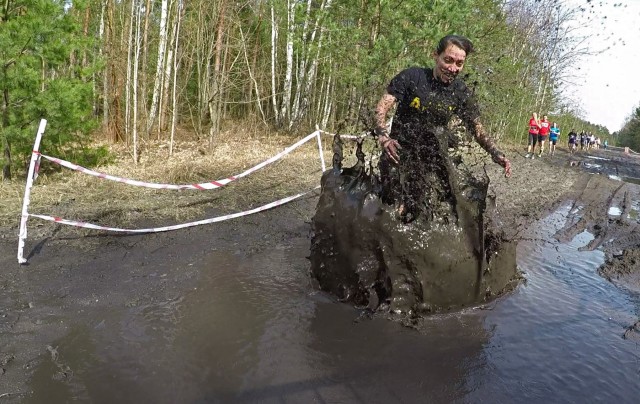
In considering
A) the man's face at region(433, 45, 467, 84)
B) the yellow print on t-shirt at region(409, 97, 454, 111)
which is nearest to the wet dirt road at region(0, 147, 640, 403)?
the yellow print on t-shirt at region(409, 97, 454, 111)

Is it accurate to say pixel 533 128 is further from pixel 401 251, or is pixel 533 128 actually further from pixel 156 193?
pixel 401 251

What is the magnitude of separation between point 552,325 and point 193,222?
4.61 meters

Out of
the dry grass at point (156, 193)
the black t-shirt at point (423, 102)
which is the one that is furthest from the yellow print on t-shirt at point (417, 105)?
the dry grass at point (156, 193)

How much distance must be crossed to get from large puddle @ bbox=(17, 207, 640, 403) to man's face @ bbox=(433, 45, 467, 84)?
221cm

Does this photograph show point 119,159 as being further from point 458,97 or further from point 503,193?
point 458,97

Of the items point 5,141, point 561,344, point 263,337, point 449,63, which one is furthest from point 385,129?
point 5,141

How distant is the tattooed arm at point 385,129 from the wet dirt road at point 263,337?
4.87 feet

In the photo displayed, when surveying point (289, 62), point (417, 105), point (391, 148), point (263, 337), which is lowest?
point (263, 337)

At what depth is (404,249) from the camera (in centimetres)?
385

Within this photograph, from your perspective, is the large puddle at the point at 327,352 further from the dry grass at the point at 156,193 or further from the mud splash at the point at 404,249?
the dry grass at the point at 156,193

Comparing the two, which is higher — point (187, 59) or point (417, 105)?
point (187, 59)

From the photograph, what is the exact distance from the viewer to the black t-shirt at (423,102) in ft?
13.2

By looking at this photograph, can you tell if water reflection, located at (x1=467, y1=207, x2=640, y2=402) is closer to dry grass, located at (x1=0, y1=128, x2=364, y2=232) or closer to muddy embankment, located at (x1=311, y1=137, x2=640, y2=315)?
muddy embankment, located at (x1=311, y1=137, x2=640, y2=315)

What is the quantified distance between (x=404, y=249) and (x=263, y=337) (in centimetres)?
144
